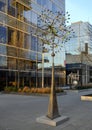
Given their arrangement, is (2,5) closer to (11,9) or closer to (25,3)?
(11,9)

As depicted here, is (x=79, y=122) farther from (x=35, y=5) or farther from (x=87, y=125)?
(x=35, y=5)

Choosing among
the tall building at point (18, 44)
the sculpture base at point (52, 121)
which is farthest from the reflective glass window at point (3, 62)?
the sculpture base at point (52, 121)

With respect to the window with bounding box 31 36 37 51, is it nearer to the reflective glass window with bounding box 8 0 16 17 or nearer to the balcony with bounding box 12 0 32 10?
the balcony with bounding box 12 0 32 10

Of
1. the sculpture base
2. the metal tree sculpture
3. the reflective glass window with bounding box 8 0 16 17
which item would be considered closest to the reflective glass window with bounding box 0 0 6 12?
the reflective glass window with bounding box 8 0 16 17

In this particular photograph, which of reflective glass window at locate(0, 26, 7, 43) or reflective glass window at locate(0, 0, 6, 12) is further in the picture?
reflective glass window at locate(0, 0, 6, 12)

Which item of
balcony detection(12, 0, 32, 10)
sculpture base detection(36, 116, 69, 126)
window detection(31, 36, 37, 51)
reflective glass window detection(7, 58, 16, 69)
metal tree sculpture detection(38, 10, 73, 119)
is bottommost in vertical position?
sculpture base detection(36, 116, 69, 126)

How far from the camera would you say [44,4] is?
141 feet

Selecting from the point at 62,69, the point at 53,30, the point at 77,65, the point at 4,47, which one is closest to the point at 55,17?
the point at 53,30

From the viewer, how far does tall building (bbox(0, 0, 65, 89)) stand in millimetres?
32781

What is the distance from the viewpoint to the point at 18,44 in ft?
117

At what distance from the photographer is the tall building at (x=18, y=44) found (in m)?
32.8

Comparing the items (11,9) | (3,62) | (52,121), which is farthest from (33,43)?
(52,121)

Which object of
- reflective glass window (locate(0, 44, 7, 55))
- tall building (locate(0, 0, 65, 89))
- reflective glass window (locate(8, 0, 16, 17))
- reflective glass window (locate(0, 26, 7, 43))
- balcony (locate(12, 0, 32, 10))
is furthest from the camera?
balcony (locate(12, 0, 32, 10))

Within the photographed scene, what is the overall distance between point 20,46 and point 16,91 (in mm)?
8761
